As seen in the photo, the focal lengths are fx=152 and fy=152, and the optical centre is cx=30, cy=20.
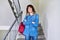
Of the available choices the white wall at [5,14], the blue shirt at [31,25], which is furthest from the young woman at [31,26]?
the white wall at [5,14]

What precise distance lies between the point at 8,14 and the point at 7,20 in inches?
10.2

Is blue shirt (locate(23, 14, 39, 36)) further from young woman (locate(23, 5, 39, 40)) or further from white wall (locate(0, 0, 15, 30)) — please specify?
white wall (locate(0, 0, 15, 30))

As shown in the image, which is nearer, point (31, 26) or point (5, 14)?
point (31, 26)

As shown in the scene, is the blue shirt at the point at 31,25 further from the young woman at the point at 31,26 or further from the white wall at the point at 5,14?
the white wall at the point at 5,14

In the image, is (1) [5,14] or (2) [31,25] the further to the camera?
(1) [5,14]

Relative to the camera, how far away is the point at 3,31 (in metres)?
6.30

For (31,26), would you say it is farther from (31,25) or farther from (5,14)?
(5,14)

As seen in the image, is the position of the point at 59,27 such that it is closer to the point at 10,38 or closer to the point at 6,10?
the point at 10,38

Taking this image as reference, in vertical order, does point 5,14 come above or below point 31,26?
above

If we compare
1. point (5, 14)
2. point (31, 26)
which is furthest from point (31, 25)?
point (5, 14)

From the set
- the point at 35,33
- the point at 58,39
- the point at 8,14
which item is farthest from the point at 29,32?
the point at 8,14

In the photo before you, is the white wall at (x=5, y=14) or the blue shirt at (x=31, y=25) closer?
the blue shirt at (x=31, y=25)

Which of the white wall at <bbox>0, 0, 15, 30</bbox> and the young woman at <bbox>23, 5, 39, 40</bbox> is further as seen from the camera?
the white wall at <bbox>0, 0, 15, 30</bbox>

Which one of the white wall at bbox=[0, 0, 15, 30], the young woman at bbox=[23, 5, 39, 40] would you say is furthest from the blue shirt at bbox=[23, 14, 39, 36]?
the white wall at bbox=[0, 0, 15, 30]
